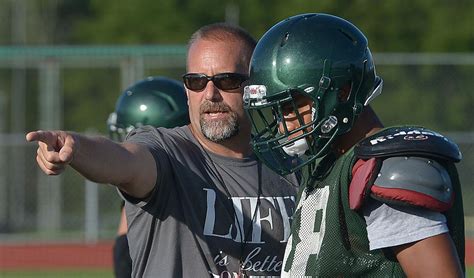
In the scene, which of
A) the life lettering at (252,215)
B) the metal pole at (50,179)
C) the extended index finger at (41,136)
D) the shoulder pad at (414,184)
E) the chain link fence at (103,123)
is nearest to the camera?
the shoulder pad at (414,184)

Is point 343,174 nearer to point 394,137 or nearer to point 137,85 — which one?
point 394,137

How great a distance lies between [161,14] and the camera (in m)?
24.3

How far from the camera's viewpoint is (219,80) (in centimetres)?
452

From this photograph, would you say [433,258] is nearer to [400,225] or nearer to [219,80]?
[400,225]

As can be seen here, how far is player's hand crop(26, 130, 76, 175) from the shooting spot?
3.31 metres

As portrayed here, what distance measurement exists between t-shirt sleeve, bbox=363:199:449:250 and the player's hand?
951 mm

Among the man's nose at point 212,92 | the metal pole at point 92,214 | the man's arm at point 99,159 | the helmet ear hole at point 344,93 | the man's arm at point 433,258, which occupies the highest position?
the helmet ear hole at point 344,93

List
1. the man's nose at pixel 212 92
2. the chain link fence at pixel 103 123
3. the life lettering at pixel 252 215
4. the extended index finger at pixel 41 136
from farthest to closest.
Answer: the chain link fence at pixel 103 123
the man's nose at pixel 212 92
the life lettering at pixel 252 215
the extended index finger at pixel 41 136

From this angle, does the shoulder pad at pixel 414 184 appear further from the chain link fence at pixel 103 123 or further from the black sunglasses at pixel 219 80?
the chain link fence at pixel 103 123

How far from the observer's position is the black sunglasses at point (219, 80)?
4520 mm

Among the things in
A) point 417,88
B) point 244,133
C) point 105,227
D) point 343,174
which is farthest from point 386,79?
point 343,174

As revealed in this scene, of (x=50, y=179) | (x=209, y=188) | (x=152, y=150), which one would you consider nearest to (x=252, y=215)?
(x=209, y=188)

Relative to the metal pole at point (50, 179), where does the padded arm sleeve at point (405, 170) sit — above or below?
above

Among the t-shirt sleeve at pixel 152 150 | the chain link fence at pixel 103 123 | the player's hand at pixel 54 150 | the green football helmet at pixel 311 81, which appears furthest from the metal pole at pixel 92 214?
the green football helmet at pixel 311 81
